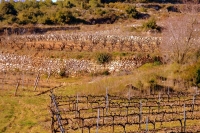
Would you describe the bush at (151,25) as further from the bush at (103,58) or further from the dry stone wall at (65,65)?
the bush at (103,58)

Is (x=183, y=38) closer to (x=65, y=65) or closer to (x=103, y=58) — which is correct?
(x=103, y=58)

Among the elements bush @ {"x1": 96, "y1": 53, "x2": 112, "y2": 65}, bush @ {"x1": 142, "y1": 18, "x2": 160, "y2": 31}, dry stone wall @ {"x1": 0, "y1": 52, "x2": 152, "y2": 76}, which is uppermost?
bush @ {"x1": 142, "y1": 18, "x2": 160, "y2": 31}

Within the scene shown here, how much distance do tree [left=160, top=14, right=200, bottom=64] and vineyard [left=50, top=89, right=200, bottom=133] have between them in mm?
6091

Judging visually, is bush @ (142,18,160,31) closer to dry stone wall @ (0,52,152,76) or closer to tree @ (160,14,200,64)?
dry stone wall @ (0,52,152,76)

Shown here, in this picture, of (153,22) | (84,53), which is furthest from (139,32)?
(84,53)

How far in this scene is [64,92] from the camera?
26.9 meters

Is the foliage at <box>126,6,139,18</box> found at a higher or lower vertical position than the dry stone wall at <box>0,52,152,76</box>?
higher

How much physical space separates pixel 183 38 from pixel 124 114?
12.3 m

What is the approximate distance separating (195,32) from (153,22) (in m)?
15.0

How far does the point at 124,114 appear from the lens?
67.4ft

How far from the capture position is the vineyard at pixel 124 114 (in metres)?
17.4

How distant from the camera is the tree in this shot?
98.4 ft

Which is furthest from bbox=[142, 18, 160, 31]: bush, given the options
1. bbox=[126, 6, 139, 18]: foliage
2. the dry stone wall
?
the dry stone wall

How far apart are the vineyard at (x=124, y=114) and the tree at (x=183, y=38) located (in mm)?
6091
